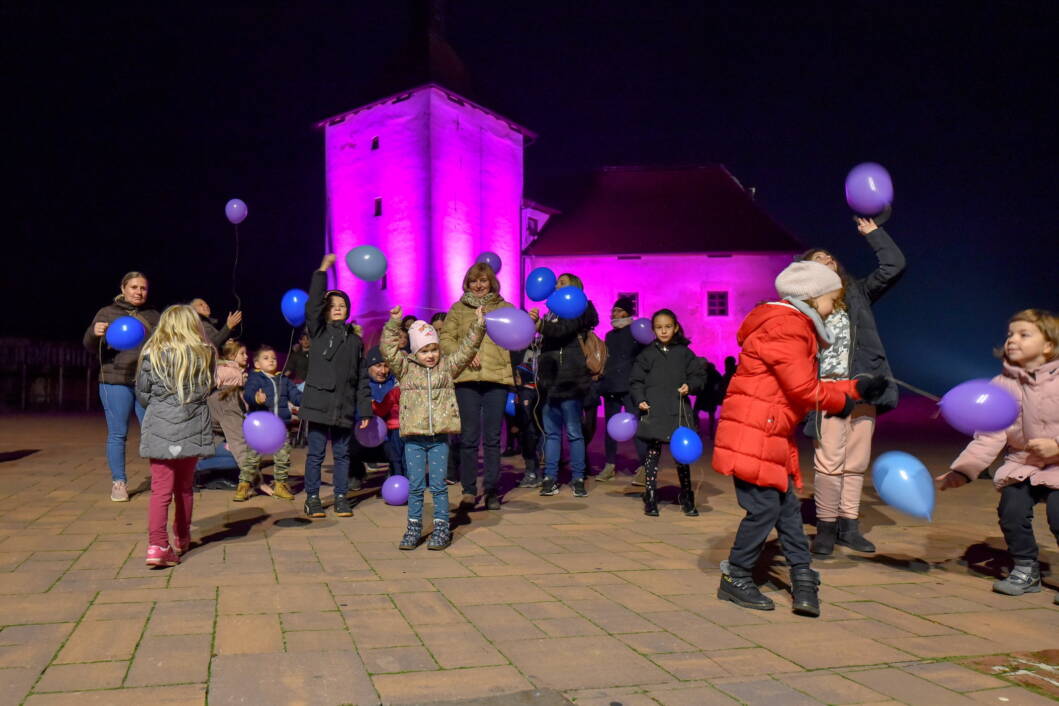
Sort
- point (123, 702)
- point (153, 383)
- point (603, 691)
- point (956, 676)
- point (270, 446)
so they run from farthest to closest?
1. point (270, 446)
2. point (153, 383)
3. point (956, 676)
4. point (603, 691)
5. point (123, 702)

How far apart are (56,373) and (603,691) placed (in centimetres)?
2467

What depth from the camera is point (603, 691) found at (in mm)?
2631

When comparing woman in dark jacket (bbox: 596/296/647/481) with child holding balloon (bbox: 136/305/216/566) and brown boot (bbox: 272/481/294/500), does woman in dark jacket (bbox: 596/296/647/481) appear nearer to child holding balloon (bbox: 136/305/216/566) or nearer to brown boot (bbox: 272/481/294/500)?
brown boot (bbox: 272/481/294/500)

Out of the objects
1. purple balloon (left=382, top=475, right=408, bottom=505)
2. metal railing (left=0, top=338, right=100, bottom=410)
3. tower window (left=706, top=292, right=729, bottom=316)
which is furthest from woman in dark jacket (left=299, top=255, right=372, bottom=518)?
tower window (left=706, top=292, right=729, bottom=316)

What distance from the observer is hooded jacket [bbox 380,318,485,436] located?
16.1 feet

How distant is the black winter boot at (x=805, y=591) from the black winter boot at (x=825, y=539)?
49.7 inches

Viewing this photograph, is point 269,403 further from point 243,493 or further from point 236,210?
point 236,210

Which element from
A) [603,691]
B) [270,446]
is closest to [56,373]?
[270,446]

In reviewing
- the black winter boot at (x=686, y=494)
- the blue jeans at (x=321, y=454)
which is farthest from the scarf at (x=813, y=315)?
the blue jeans at (x=321, y=454)

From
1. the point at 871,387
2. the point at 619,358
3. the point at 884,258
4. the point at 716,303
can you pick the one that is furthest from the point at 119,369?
the point at 716,303

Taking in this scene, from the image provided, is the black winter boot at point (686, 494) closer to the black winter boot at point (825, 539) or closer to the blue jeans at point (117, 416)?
the black winter boot at point (825, 539)

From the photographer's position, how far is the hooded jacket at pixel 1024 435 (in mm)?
4062

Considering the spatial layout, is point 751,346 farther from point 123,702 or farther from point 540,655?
point 123,702

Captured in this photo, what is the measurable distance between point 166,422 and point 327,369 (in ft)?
5.03
